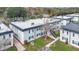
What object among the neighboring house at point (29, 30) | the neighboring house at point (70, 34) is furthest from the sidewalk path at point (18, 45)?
the neighboring house at point (70, 34)

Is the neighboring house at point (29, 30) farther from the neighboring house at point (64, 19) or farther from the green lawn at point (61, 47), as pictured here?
the green lawn at point (61, 47)

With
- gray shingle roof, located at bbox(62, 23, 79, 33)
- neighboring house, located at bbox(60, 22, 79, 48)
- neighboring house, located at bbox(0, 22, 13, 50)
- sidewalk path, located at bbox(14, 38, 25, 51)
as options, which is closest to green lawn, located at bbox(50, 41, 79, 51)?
neighboring house, located at bbox(60, 22, 79, 48)

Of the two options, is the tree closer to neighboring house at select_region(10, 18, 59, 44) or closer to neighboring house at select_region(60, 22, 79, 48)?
neighboring house at select_region(10, 18, 59, 44)

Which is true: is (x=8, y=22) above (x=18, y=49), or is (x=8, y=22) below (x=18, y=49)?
above

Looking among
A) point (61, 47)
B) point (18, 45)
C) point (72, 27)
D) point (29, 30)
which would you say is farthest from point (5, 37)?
point (72, 27)
